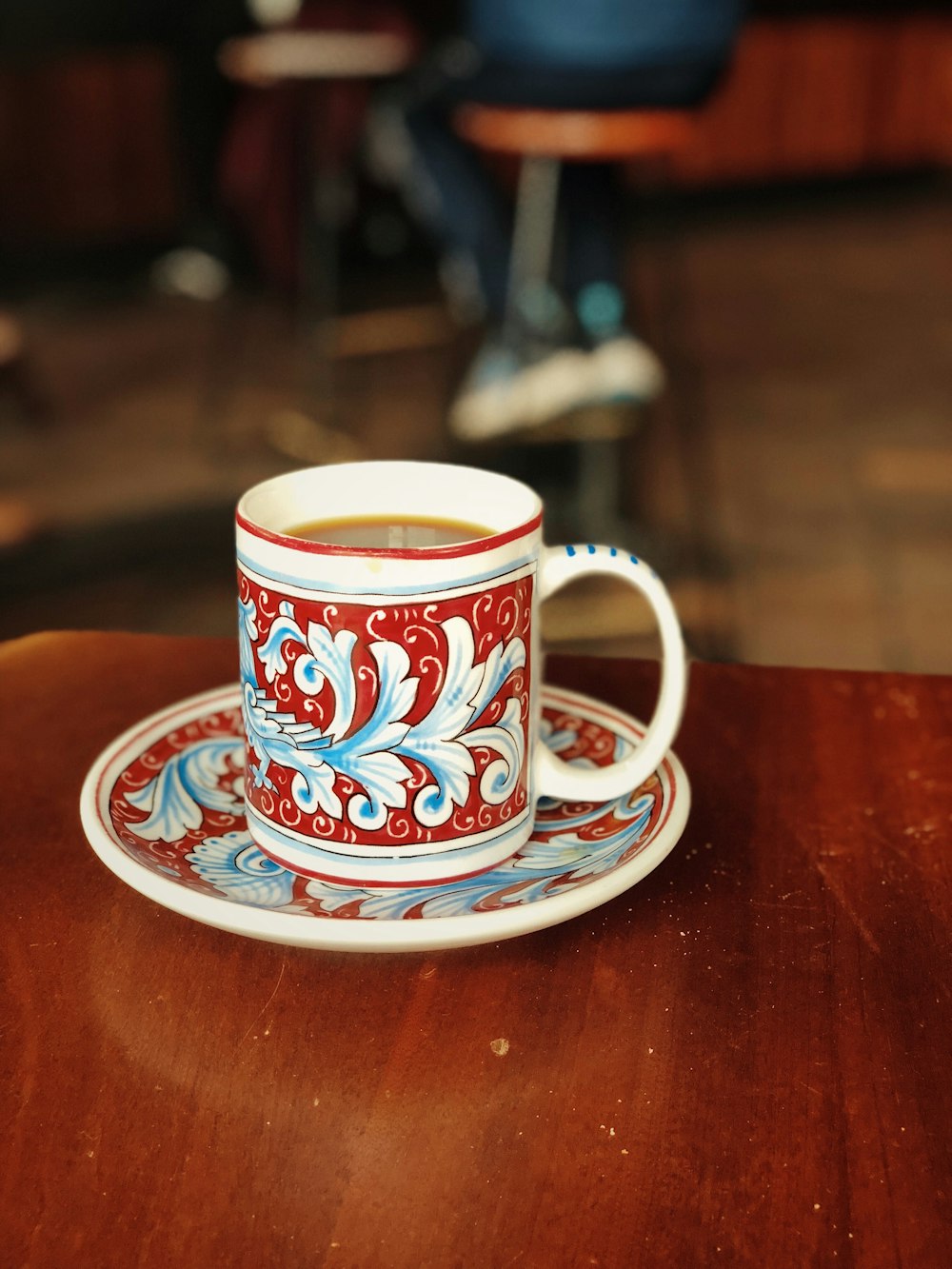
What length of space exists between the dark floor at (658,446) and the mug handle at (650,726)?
1.10m

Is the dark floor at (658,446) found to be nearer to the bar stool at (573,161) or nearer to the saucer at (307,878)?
the bar stool at (573,161)

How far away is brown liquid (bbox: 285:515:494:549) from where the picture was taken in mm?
471

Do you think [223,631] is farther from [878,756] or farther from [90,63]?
[90,63]

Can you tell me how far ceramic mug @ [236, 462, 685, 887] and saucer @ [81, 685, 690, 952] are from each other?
0.01 meters

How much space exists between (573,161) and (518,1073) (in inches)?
83.2

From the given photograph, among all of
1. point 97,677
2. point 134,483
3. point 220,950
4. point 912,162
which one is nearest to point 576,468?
point 134,483

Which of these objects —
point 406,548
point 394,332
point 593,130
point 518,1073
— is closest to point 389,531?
point 406,548

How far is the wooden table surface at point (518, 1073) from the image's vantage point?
1.05 ft

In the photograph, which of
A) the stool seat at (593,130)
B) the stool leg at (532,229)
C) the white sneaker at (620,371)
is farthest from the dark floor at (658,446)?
the stool seat at (593,130)

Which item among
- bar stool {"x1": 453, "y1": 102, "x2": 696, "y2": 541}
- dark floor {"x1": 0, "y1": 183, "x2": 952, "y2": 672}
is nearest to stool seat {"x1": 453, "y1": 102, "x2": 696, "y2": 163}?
bar stool {"x1": 453, "y1": 102, "x2": 696, "y2": 541}

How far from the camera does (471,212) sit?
2242mm

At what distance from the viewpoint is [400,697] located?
41 centimetres

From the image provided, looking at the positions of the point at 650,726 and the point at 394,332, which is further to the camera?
the point at 394,332

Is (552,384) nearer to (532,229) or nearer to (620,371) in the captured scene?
(620,371)
